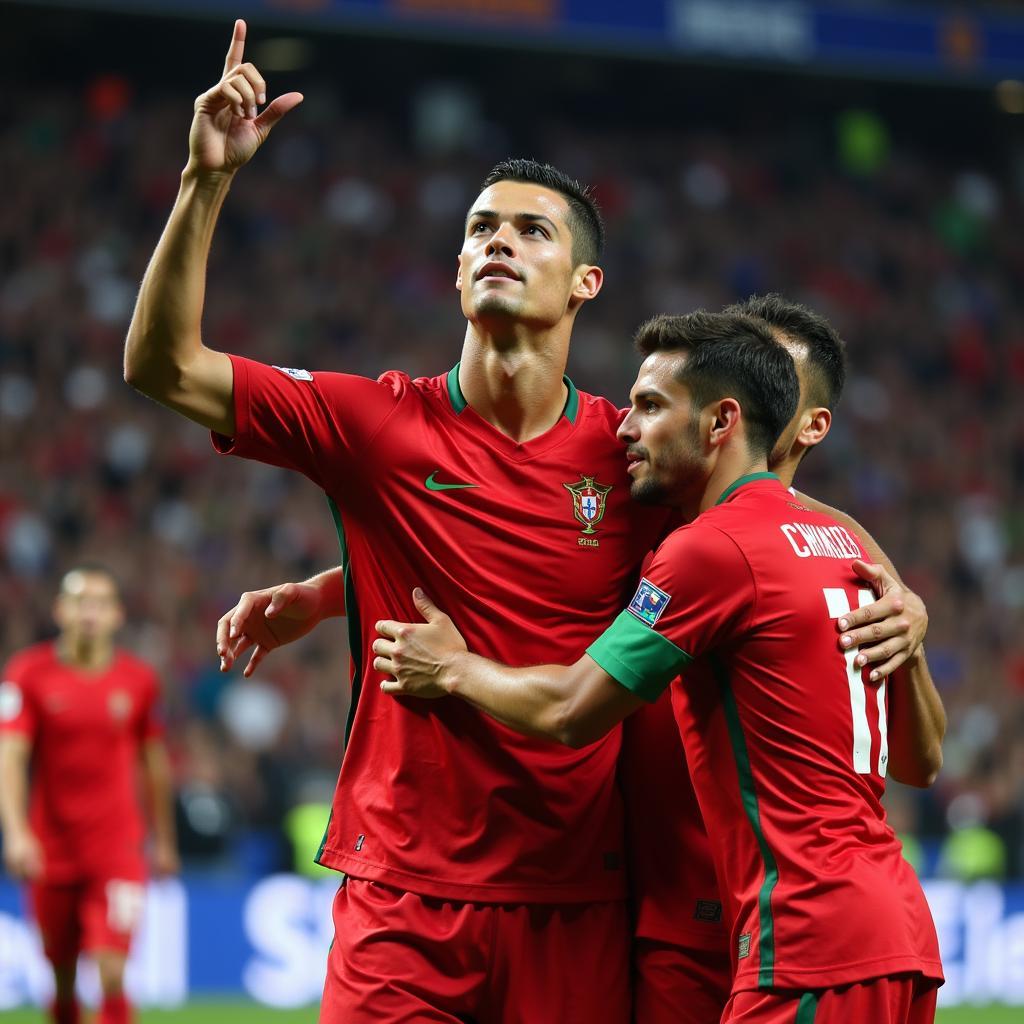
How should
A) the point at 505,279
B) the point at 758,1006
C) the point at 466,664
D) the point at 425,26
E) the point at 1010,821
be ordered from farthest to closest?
the point at 425,26 < the point at 1010,821 < the point at 505,279 < the point at 466,664 < the point at 758,1006

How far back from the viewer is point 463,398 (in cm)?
397

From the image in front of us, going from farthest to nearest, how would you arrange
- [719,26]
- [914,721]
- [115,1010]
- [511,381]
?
[719,26]
[115,1010]
[511,381]
[914,721]

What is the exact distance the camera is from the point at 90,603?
27.4 ft

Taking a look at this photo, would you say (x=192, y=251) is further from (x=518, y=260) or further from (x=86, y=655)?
(x=86, y=655)

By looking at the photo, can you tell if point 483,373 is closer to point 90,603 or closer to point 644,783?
point 644,783

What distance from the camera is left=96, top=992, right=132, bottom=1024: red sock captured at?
758 cm

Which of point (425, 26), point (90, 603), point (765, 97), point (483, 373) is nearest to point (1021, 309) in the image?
point (765, 97)

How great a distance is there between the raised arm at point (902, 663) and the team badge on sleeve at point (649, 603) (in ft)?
1.28

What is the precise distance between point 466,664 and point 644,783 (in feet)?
2.05

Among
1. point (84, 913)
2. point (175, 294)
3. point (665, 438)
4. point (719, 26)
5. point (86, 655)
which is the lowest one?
point (84, 913)

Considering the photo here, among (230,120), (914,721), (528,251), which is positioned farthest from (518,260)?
(914,721)

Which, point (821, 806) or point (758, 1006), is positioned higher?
point (821, 806)

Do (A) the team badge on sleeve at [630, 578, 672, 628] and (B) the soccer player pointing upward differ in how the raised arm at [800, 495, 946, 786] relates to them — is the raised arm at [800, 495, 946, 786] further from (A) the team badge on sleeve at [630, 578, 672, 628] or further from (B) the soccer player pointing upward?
(A) the team badge on sleeve at [630, 578, 672, 628]

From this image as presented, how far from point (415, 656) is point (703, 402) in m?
0.84
